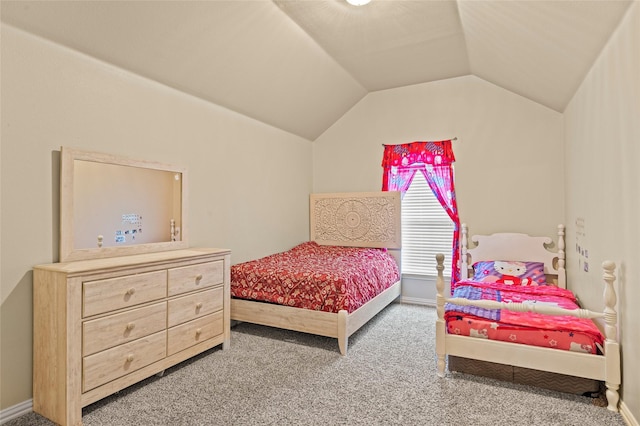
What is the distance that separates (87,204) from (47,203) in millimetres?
245

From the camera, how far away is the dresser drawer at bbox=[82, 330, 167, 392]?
81.9 inches

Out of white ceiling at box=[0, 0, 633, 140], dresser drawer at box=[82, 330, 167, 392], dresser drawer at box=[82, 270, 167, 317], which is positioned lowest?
dresser drawer at box=[82, 330, 167, 392]

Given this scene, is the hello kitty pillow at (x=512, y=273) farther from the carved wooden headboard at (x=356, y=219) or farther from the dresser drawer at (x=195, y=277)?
the dresser drawer at (x=195, y=277)

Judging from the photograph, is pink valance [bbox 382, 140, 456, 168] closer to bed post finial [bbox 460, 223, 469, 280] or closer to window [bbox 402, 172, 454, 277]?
window [bbox 402, 172, 454, 277]

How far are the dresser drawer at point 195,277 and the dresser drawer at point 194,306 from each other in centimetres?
6

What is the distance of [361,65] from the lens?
408cm

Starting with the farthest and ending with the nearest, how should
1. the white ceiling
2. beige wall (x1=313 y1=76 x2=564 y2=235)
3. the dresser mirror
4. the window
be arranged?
the window
beige wall (x1=313 y1=76 x2=564 y2=235)
the dresser mirror
the white ceiling

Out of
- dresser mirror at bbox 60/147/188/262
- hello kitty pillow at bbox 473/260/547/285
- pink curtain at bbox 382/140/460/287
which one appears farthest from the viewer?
pink curtain at bbox 382/140/460/287

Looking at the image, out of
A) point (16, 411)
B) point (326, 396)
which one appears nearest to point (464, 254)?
point (326, 396)

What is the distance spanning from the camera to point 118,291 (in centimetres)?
225

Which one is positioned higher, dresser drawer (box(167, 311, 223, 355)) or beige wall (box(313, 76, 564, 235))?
beige wall (box(313, 76, 564, 235))

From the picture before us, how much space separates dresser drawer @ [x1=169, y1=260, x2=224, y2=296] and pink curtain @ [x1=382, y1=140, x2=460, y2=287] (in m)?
2.67

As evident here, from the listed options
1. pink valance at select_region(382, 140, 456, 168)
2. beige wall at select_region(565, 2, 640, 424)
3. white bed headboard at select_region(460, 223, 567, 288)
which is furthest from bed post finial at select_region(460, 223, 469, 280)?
beige wall at select_region(565, 2, 640, 424)

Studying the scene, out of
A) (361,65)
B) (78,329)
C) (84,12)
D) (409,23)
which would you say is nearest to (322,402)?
(78,329)
